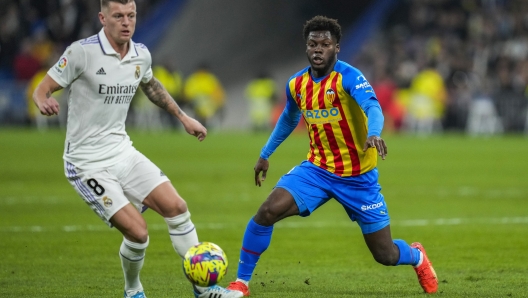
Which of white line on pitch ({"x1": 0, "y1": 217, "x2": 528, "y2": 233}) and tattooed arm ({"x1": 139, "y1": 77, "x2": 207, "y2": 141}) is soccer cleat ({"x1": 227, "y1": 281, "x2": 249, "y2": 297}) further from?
white line on pitch ({"x1": 0, "y1": 217, "x2": 528, "y2": 233})

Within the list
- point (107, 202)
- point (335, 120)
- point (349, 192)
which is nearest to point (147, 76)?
point (107, 202)

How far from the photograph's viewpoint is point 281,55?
124ft

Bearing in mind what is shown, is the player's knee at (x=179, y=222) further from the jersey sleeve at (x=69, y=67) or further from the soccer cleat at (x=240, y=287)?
the jersey sleeve at (x=69, y=67)

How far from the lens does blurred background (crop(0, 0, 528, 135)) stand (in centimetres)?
3148

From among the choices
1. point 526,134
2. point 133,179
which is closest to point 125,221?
point 133,179

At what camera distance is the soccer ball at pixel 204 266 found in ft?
21.5

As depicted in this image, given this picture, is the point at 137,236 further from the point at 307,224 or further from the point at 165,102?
the point at 307,224

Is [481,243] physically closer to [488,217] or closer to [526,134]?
[488,217]

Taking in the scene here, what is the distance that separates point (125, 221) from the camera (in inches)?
264

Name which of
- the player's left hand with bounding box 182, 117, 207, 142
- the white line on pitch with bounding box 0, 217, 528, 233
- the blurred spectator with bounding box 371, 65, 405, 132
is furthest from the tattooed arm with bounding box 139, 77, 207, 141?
the blurred spectator with bounding box 371, 65, 405, 132

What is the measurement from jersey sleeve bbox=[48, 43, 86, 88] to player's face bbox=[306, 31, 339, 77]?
183cm

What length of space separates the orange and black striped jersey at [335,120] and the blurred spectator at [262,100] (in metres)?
24.5

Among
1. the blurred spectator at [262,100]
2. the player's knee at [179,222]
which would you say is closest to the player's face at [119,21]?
the player's knee at [179,222]

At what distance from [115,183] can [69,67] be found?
3.11ft
